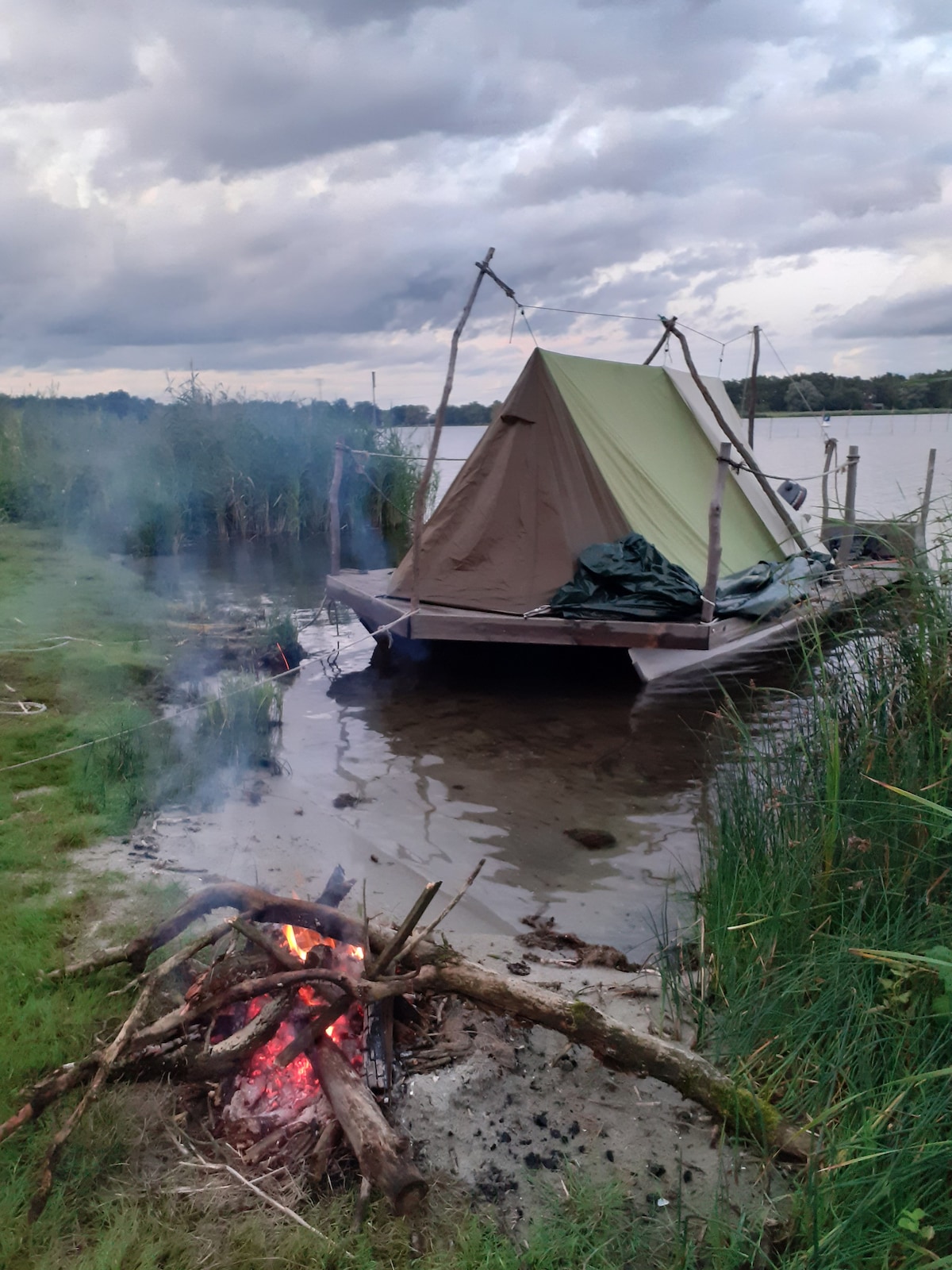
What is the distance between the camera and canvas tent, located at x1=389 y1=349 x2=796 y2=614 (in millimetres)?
8375

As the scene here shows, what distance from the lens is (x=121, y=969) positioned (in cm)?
342

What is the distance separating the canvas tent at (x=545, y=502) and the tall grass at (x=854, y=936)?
4.86 m

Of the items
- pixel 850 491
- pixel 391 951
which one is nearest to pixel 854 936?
pixel 391 951

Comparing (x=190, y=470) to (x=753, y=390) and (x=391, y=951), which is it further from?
(x=391, y=951)

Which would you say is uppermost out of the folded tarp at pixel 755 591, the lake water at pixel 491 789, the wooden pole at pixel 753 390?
the wooden pole at pixel 753 390

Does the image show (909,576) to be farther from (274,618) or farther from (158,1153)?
(274,618)

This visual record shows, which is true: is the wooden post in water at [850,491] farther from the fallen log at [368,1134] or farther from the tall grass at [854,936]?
the fallen log at [368,1134]

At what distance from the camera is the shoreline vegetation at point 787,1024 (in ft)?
7.01

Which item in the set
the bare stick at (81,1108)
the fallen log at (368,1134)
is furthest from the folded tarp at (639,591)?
the bare stick at (81,1108)

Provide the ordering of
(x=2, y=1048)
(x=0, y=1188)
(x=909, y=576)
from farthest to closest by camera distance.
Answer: (x=909, y=576), (x=2, y=1048), (x=0, y=1188)

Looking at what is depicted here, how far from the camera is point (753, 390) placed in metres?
14.1

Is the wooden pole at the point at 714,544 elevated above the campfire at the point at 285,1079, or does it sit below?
above

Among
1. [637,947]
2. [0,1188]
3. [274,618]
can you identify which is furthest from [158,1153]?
[274,618]

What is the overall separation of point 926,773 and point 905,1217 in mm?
1318
